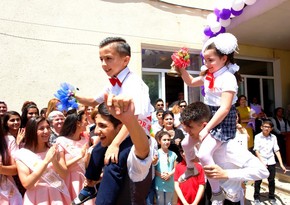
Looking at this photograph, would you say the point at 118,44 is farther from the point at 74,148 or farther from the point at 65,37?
the point at 65,37

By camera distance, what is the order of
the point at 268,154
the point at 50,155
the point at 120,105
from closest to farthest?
the point at 120,105, the point at 50,155, the point at 268,154

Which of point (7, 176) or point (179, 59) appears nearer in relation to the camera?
point (179, 59)

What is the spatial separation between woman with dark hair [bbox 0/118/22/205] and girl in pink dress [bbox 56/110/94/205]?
546 millimetres

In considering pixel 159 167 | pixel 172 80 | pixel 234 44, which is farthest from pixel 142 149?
pixel 172 80

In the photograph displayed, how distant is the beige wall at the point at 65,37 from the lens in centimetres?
570

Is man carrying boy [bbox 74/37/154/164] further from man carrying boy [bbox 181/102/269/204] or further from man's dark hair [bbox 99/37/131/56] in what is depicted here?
man carrying boy [bbox 181/102/269/204]

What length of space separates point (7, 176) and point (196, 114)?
2.06 meters

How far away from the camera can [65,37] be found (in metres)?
6.21

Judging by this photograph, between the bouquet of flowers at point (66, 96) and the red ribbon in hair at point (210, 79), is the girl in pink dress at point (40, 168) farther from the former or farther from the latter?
the red ribbon in hair at point (210, 79)

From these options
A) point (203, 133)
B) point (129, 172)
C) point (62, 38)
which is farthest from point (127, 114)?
point (62, 38)

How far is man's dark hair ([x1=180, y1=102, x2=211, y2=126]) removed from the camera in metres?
2.15

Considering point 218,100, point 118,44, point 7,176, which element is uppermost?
point 118,44

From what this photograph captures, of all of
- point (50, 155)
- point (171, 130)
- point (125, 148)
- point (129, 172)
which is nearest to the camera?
point (129, 172)

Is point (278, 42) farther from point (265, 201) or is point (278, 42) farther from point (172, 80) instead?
point (265, 201)
